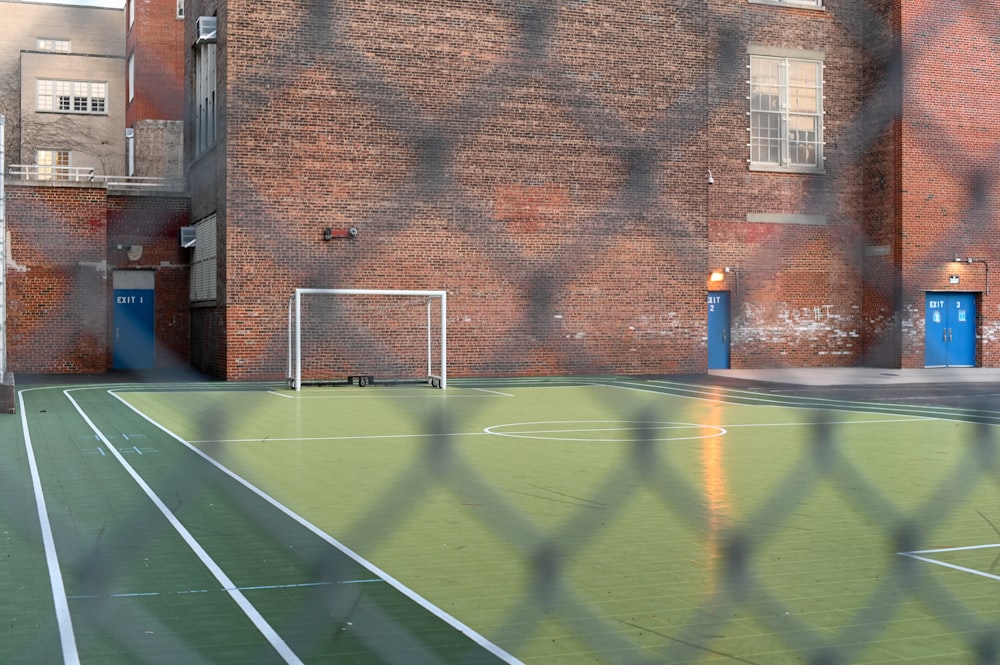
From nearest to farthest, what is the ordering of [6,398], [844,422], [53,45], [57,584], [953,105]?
[53,45], [953,105], [57,584], [844,422], [6,398]

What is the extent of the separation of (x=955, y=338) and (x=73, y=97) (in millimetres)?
16551

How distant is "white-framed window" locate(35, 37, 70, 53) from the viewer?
98 centimetres

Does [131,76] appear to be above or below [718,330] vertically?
above

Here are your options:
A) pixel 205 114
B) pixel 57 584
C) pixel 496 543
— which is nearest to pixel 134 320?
pixel 496 543

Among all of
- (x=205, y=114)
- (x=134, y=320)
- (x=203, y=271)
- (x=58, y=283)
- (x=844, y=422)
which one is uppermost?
(x=203, y=271)

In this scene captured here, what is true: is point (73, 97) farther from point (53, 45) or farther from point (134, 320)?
point (134, 320)

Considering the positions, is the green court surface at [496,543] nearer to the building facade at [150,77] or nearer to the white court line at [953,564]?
the white court line at [953,564]

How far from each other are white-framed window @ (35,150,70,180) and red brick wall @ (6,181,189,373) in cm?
1303

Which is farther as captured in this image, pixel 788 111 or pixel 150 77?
pixel 788 111

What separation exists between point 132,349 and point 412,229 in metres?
15.5

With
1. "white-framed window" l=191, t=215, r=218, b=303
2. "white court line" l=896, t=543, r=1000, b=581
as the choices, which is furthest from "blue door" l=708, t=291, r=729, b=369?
"white court line" l=896, t=543, r=1000, b=581

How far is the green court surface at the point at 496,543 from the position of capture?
9.23 feet

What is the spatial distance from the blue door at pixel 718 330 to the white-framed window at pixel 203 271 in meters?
6.58

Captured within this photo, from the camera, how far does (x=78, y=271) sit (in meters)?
15.4
